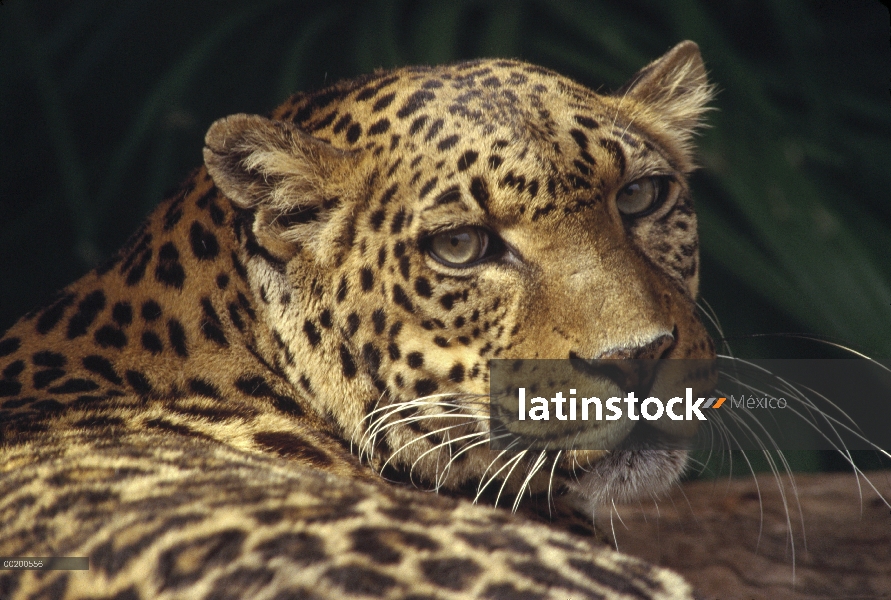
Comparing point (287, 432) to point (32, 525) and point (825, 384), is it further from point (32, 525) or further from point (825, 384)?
point (825, 384)

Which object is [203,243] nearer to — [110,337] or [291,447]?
[110,337]

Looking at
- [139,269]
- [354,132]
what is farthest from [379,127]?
[139,269]

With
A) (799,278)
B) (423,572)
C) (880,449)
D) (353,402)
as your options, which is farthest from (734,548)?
(423,572)

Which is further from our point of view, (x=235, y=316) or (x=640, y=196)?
(x=640, y=196)

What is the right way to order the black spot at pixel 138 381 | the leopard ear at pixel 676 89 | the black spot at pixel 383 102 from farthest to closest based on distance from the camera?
the leopard ear at pixel 676 89
the black spot at pixel 383 102
the black spot at pixel 138 381

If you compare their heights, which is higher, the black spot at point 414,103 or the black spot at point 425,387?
the black spot at point 414,103

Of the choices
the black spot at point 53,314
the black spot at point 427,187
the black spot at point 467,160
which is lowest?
the black spot at point 53,314

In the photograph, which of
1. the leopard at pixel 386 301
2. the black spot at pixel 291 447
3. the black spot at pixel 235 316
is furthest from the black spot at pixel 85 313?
the black spot at pixel 291 447

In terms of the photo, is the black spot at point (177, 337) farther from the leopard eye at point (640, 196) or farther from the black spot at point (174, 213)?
the leopard eye at point (640, 196)
